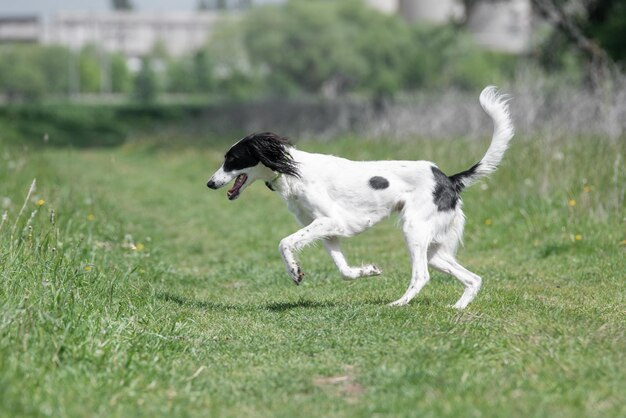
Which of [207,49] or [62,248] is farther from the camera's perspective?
[207,49]

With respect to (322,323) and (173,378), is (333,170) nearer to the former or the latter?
(322,323)

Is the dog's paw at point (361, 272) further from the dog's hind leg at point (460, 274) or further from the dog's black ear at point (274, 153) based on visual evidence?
the dog's black ear at point (274, 153)

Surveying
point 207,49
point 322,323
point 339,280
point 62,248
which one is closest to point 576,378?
point 322,323

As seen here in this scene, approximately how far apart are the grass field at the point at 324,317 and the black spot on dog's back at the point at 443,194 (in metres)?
0.72

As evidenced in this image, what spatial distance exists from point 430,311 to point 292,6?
53.4 meters

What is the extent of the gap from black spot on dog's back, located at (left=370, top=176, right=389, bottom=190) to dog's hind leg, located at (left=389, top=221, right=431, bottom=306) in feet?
1.23

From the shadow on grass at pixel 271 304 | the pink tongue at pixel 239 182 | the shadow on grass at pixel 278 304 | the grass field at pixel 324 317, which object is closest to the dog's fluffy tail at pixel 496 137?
the grass field at pixel 324 317

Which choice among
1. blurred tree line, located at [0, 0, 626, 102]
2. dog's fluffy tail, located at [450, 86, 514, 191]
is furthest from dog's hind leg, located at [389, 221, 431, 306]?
blurred tree line, located at [0, 0, 626, 102]

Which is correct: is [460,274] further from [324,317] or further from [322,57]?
[322,57]

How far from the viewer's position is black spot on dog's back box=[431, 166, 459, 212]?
23.6 feet

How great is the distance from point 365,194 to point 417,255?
2.03ft

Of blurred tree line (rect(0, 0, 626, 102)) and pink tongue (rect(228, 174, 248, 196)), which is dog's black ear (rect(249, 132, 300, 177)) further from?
blurred tree line (rect(0, 0, 626, 102))

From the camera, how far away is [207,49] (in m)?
72.8

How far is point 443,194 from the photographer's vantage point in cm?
719
